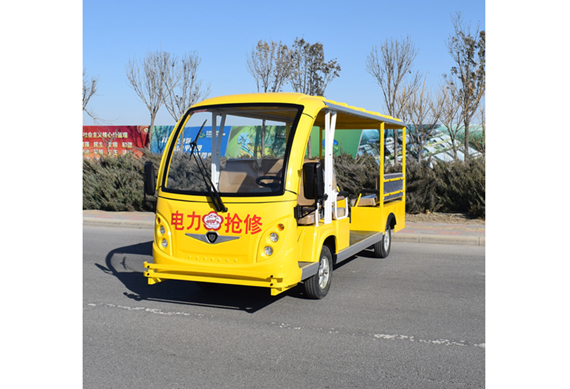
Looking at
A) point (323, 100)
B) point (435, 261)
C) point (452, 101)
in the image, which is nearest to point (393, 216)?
point (435, 261)

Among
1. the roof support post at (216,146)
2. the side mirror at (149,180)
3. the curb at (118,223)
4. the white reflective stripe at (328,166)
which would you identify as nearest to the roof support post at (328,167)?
the white reflective stripe at (328,166)

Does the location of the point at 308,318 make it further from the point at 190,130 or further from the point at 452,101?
the point at 452,101

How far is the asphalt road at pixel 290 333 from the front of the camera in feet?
13.3

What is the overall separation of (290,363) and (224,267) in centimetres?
145

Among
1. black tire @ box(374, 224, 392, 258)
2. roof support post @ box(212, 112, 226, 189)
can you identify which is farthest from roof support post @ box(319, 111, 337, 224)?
black tire @ box(374, 224, 392, 258)

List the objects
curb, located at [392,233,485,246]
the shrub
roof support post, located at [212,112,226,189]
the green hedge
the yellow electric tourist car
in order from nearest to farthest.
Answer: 1. the yellow electric tourist car
2. roof support post, located at [212,112,226,189]
3. curb, located at [392,233,485,246]
4. the green hedge
5. the shrub

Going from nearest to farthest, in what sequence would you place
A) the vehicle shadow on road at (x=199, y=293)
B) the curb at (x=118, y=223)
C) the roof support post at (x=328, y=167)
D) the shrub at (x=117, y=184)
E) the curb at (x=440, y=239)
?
the vehicle shadow on road at (x=199, y=293), the roof support post at (x=328, y=167), the curb at (x=440, y=239), the curb at (x=118, y=223), the shrub at (x=117, y=184)

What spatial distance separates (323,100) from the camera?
6148mm

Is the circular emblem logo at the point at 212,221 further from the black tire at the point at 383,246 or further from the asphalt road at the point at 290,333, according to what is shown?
the black tire at the point at 383,246

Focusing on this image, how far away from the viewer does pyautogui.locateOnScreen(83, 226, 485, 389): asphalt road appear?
407 cm

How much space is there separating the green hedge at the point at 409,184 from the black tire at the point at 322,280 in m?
7.59

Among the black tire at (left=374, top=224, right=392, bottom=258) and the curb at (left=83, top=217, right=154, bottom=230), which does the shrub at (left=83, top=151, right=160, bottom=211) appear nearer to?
the curb at (left=83, top=217, right=154, bottom=230)

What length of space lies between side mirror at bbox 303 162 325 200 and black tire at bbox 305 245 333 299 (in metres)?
0.94

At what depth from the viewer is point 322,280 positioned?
6.29 m
